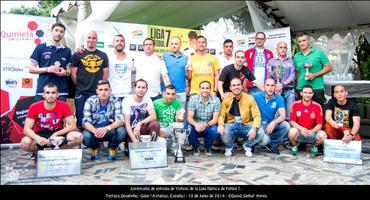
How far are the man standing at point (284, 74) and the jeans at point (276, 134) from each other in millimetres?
390

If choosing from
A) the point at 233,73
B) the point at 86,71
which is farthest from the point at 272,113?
the point at 86,71

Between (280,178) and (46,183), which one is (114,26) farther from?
(280,178)

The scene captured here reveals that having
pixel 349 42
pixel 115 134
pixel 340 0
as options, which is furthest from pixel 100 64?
pixel 349 42

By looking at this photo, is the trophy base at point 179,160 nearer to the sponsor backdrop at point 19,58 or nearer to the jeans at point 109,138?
the jeans at point 109,138

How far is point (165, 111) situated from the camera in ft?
9.82

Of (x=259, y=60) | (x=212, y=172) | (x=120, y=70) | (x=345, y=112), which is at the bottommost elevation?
(x=212, y=172)

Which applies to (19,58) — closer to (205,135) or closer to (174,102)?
(174,102)

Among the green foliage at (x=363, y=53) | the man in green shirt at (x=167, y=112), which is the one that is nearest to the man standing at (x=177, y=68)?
the man in green shirt at (x=167, y=112)

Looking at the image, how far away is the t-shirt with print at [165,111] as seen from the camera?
2994mm

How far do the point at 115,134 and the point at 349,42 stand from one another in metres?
4.34

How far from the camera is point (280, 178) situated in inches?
90.4

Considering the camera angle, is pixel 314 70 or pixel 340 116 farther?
pixel 314 70

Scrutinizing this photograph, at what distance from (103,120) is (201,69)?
1132 mm

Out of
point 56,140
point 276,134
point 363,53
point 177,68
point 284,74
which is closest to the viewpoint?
point 56,140
